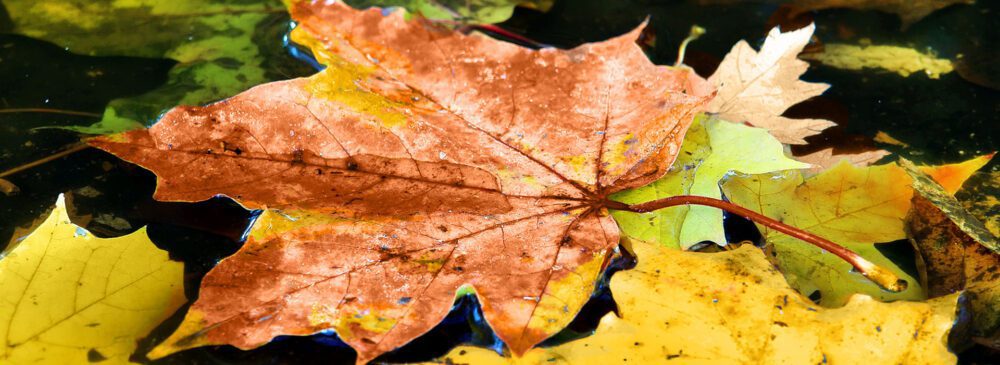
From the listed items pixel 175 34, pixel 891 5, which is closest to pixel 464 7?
pixel 175 34

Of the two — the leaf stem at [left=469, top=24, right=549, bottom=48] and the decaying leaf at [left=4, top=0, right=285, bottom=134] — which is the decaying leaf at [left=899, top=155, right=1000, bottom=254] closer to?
the leaf stem at [left=469, top=24, right=549, bottom=48]

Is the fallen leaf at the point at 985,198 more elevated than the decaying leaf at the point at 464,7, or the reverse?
the decaying leaf at the point at 464,7

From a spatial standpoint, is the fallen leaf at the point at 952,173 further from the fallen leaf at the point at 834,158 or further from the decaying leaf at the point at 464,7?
the decaying leaf at the point at 464,7

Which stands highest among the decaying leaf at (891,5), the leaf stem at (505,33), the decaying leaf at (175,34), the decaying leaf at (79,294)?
the decaying leaf at (891,5)

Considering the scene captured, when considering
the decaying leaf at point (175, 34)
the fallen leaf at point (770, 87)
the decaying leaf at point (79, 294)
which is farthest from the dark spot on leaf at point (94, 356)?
the fallen leaf at point (770, 87)

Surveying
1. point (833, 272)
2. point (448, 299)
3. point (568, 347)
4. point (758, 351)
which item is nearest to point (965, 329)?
point (833, 272)

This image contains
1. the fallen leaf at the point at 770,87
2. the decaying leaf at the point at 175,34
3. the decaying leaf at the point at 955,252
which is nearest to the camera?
the decaying leaf at the point at 955,252

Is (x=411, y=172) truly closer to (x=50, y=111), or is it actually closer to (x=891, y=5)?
(x=50, y=111)

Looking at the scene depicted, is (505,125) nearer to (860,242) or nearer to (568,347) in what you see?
(568,347)
